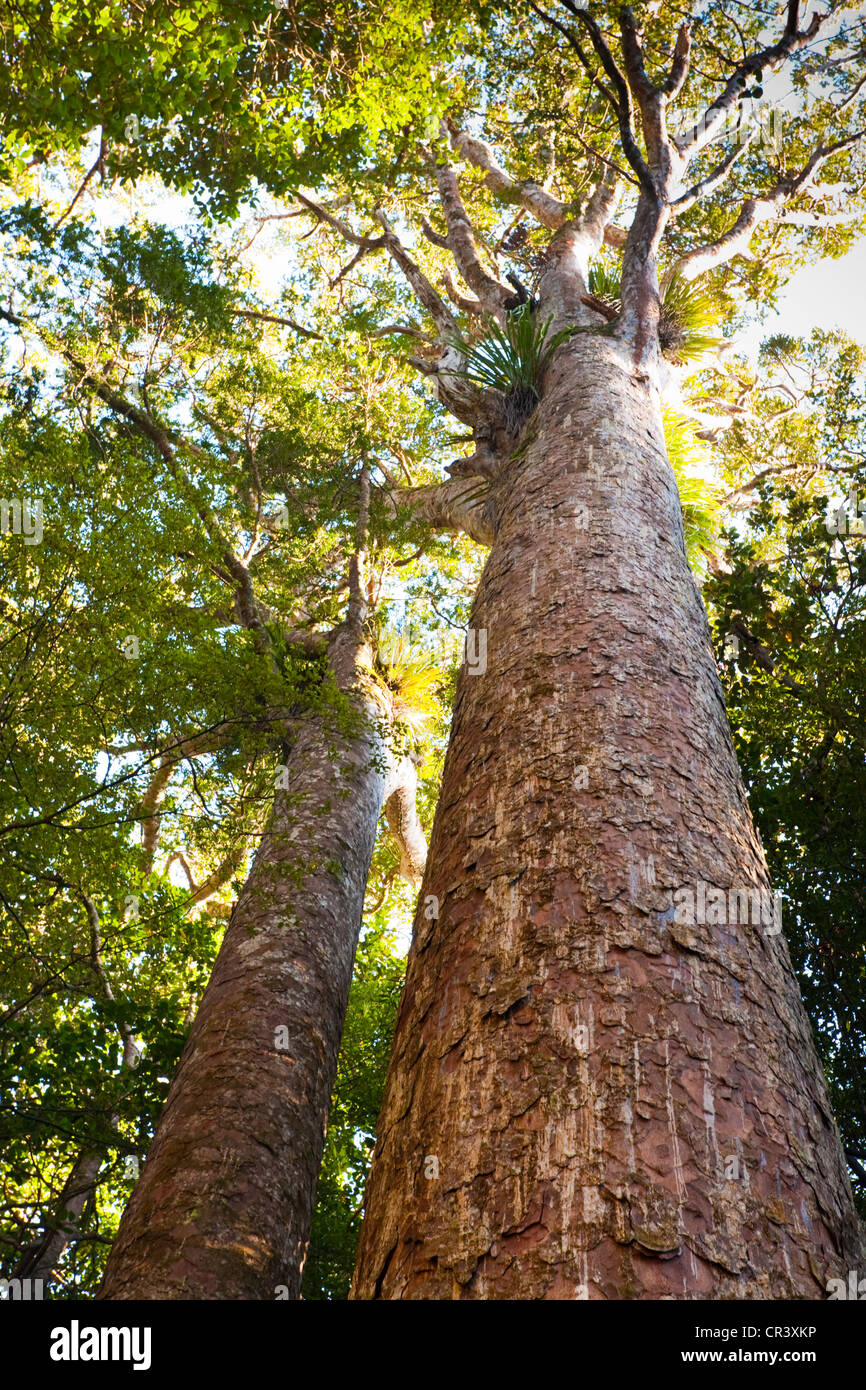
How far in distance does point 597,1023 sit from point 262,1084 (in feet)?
9.93

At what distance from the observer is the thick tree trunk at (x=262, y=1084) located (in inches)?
132

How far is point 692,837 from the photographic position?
191cm

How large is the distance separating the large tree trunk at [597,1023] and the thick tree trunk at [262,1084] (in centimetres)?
210

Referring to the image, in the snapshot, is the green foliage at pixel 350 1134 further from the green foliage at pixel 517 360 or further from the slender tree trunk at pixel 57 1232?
the green foliage at pixel 517 360

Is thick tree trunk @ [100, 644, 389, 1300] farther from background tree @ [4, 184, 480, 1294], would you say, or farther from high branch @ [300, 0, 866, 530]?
high branch @ [300, 0, 866, 530]

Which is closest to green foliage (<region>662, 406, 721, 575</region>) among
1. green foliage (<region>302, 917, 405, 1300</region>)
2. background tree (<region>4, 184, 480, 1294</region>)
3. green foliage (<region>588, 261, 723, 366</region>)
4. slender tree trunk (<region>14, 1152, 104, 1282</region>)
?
green foliage (<region>588, 261, 723, 366</region>)

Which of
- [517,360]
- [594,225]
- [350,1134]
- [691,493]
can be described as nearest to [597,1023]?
[517,360]

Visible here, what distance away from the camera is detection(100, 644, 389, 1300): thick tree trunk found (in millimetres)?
3355

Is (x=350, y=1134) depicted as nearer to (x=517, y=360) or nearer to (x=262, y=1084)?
(x=262, y=1084)

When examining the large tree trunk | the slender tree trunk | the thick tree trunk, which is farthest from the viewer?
the slender tree trunk

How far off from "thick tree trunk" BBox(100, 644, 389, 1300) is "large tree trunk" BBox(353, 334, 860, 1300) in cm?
210

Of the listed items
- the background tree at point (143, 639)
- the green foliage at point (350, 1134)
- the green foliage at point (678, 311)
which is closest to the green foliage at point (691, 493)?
the green foliage at point (678, 311)

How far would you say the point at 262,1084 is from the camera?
13.4 ft
